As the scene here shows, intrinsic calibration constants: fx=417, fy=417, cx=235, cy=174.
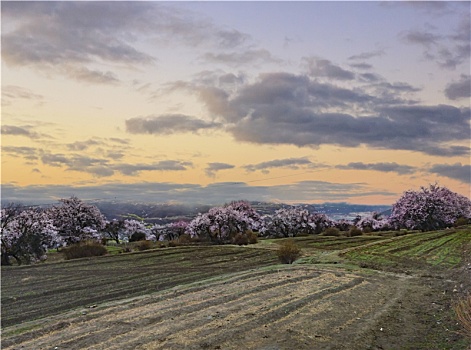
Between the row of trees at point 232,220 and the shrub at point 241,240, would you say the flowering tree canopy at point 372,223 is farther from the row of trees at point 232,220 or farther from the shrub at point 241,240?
the shrub at point 241,240

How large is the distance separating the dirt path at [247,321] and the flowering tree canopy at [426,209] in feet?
180

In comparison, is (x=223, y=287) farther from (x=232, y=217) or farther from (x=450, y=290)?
(x=232, y=217)

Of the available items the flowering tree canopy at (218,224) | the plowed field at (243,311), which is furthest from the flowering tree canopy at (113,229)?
the plowed field at (243,311)

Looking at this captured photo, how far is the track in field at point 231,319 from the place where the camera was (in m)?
12.8

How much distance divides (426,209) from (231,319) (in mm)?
64498

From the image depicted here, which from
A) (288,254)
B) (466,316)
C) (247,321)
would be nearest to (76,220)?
(288,254)

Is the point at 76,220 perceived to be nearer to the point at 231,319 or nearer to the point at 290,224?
the point at 290,224

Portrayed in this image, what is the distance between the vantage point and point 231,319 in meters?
15.1

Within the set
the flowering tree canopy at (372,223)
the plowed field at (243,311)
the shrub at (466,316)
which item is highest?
the shrub at (466,316)

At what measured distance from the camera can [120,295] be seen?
21984mm

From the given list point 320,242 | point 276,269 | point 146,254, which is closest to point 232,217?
point 320,242

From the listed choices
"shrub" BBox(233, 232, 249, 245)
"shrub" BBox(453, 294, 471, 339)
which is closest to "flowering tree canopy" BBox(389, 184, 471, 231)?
"shrub" BBox(233, 232, 249, 245)

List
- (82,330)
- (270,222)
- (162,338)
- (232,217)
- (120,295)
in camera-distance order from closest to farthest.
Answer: (162,338)
(82,330)
(120,295)
(232,217)
(270,222)

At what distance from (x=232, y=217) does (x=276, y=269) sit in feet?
143
